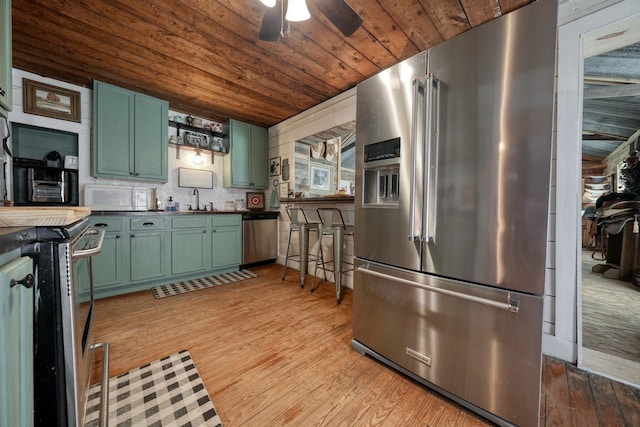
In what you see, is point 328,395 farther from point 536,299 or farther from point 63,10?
point 63,10

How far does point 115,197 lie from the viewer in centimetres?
314

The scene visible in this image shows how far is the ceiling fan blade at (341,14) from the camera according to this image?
145cm

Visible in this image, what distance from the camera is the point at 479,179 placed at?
1203 millimetres

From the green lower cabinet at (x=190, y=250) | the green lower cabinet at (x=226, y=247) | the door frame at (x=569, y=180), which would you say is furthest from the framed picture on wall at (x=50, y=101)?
the door frame at (x=569, y=180)

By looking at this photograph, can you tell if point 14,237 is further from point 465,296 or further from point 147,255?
point 147,255

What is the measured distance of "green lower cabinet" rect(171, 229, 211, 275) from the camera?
3.22 meters

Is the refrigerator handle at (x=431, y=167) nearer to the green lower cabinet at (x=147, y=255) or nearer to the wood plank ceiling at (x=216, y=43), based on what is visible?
the wood plank ceiling at (x=216, y=43)

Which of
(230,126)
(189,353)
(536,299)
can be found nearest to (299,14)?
(536,299)

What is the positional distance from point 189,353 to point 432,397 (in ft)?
5.32


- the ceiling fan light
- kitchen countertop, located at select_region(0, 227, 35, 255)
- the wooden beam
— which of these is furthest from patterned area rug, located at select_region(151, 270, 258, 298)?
the wooden beam

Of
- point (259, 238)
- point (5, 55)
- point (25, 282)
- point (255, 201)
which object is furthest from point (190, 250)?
point (25, 282)

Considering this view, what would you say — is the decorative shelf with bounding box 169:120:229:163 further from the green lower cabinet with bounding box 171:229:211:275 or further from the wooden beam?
the wooden beam

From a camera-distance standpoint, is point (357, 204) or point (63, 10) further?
point (63, 10)

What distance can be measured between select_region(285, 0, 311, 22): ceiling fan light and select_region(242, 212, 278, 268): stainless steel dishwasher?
9.71 ft
